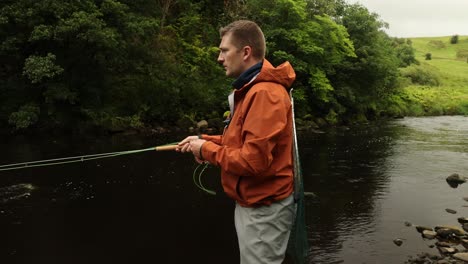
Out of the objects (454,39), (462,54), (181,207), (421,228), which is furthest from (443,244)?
(454,39)

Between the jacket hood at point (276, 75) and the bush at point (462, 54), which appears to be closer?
the jacket hood at point (276, 75)

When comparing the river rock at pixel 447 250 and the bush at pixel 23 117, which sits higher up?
the bush at pixel 23 117

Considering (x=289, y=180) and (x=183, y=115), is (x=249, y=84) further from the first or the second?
(x=183, y=115)

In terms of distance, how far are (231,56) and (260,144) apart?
63 cm

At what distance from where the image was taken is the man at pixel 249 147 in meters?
2.42

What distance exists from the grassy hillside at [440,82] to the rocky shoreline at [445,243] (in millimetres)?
28919

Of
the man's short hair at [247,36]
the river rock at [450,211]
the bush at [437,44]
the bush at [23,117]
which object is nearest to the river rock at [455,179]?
the river rock at [450,211]

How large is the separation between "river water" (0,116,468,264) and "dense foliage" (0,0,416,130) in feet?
13.0

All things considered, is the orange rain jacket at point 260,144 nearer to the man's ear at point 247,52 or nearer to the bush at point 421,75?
the man's ear at point 247,52

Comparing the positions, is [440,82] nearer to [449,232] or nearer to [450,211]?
[450,211]

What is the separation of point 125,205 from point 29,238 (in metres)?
2.36

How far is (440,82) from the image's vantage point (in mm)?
50781

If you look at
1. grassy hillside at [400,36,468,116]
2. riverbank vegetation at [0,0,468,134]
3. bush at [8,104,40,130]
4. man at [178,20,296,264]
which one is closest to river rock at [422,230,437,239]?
man at [178,20,296,264]

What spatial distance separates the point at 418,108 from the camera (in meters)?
36.5
